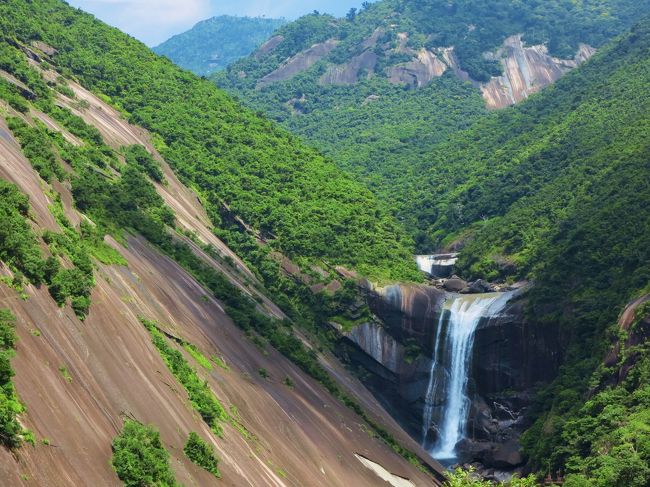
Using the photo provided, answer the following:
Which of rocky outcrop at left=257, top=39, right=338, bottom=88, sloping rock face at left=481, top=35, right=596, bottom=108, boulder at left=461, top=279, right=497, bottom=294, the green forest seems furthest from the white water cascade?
rocky outcrop at left=257, top=39, right=338, bottom=88

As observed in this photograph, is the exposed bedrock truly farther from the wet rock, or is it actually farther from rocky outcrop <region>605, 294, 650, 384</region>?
rocky outcrop <region>605, 294, 650, 384</region>

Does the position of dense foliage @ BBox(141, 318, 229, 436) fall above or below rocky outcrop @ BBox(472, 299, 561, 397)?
above

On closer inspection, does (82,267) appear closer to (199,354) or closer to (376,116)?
(199,354)

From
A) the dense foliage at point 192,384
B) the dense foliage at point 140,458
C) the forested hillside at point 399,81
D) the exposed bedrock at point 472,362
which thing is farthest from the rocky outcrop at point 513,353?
the forested hillside at point 399,81

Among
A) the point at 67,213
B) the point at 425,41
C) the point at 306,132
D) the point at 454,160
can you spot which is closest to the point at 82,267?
the point at 67,213

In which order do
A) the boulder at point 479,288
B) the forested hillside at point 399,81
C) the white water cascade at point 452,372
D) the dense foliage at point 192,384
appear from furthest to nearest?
1. the forested hillside at point 399,81
2. the boulder at point 479,288
3. the white water cascade at point 452,372
4. the dense foliage at point 192,384

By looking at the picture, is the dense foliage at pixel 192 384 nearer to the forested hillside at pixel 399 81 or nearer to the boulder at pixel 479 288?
the boulder at pixel 479 288
